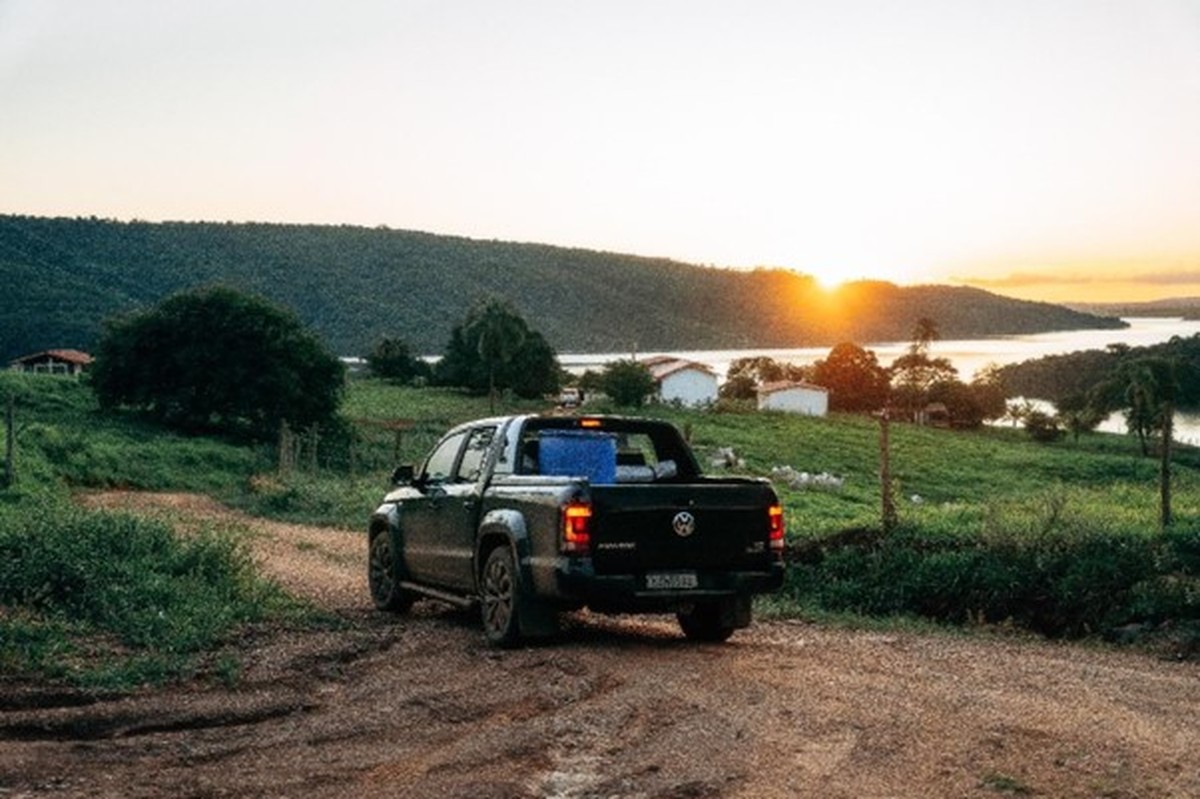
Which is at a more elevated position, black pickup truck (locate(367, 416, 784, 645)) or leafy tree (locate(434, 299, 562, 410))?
leafy tree (locate(434, 299, 562, 410))

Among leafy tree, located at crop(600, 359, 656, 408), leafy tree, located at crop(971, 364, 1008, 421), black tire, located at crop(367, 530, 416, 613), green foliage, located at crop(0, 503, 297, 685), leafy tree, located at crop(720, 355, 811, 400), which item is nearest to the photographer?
green foliage, located at crop(0, 503, 297, 685)

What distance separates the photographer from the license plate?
35.4 feet

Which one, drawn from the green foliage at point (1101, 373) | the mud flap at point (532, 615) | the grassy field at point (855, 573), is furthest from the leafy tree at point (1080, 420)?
the mud flap at point (532, 615)

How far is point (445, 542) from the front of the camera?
41.7 feet

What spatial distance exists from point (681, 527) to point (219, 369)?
45649 millimetres

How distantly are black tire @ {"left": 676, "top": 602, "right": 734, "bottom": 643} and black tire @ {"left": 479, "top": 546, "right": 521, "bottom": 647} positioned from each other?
173 centimetres

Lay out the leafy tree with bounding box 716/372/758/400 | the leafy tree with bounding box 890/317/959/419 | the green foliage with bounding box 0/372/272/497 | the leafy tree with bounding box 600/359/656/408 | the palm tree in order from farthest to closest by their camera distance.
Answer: the leafy tree with bounding box 716/372/758/400 → the leafy tree with bounding box 890/317/959/419 → the palm tree → the leafy tree with bounding box 600/359/656/408 → the green foliage with bounding box 0/372/272/497

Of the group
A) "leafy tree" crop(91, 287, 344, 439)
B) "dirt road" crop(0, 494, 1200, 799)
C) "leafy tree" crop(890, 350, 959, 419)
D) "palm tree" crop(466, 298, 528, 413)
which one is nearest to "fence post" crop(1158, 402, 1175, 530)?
"dirt road" crop(0, 494, 1200, 799)

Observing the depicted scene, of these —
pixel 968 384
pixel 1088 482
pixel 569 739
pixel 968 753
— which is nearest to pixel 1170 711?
pixel 968 753

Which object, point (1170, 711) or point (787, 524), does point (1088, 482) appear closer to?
point (787, 524)

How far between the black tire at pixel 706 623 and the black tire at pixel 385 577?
3135mm

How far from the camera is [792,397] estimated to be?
9381cm

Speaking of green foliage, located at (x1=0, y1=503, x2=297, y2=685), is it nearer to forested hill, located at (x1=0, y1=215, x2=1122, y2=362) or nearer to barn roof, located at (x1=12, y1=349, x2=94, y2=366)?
barn roof, located at (x1=12, y1=349, x2=94, y2=366)

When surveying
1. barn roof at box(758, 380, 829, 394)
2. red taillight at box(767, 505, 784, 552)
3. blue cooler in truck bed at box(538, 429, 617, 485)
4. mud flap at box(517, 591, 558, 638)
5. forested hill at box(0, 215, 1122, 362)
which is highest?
forested hill at box(0, 215, 1122, 362)
